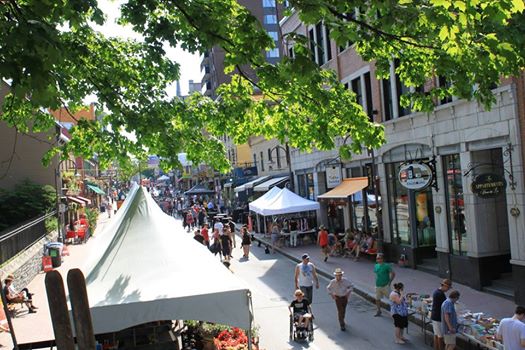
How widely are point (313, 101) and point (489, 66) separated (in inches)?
103

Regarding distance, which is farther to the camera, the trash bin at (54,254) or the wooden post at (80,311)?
the trash bin at (54,254)

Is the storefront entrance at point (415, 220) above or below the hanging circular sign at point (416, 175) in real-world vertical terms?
below

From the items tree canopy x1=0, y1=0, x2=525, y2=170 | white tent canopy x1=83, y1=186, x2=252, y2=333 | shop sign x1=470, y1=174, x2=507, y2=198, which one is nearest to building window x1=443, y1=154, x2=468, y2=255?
shop sign x1=470, y1=174, x2=507, y2=198

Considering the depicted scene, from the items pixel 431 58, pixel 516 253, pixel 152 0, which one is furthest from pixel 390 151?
pixel 152 0

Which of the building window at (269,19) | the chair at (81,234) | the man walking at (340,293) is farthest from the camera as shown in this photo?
the building window at (269,19)

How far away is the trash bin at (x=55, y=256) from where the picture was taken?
22109 mm

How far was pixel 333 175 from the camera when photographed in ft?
82.1

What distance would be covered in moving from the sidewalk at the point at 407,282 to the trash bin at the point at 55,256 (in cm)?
1001

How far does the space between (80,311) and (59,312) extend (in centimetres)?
14

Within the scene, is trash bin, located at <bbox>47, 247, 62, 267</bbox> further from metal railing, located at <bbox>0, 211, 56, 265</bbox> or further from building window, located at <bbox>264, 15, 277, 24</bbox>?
building window, located at <bbox>264, 15, 277, 24</bbox>

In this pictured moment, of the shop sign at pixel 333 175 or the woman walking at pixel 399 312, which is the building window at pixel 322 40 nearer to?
the shop sign at pixel 333 175

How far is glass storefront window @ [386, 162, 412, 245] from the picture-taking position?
19.8 metres

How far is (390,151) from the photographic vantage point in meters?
20.4

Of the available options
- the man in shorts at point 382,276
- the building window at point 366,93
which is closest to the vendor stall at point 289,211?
the building window at point 366,93
